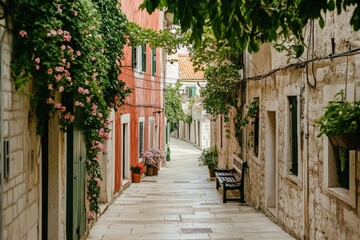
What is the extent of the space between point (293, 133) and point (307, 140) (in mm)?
1269

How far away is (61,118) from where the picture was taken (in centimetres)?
661

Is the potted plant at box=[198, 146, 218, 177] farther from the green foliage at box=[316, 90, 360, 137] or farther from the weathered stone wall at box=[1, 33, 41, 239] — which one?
the green foliage at box=[316, 90, 360, 137]

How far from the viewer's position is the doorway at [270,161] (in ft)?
37.2

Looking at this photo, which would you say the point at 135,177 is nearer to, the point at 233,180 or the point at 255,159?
the point at 233,180

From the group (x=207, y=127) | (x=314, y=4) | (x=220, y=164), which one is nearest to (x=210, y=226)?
(x=314, y=4)

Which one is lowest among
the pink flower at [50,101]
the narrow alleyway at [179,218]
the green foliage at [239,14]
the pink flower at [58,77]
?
the narrow alleyway at [179,218]

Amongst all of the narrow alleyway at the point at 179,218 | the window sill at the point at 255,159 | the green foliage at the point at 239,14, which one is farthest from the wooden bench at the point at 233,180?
the green foliage at the point at 239,14

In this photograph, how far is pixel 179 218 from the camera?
37.8ft

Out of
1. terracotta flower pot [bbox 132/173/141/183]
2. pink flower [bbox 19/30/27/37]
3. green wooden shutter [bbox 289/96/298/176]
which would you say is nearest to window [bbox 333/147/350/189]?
green wooden shutter [bbox 289/96/298/176]

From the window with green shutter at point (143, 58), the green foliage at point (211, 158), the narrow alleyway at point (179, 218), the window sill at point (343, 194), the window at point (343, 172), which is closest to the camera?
the window sill at point (343, 194)

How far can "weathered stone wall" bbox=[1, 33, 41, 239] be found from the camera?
15.7ft

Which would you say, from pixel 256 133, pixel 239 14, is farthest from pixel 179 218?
pixel 239 14

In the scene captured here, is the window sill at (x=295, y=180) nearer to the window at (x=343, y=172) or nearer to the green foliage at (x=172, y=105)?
the window at (x=343, y=172)

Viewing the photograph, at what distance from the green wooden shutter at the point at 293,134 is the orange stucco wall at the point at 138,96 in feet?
16.0
